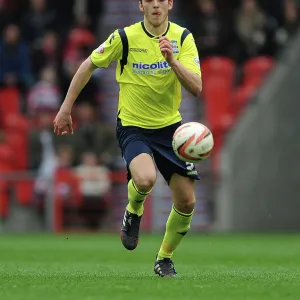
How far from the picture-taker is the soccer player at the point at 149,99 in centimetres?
957

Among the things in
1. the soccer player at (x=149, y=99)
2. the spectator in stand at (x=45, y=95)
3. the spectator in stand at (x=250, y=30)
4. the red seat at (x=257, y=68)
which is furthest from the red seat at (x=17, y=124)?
the soccer player at (x=149, y=99)

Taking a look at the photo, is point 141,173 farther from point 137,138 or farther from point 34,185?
point 34,185

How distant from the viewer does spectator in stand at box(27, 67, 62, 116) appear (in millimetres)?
20812

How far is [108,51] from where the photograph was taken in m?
9.64

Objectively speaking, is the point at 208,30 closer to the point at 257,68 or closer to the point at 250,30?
the point at 250,30

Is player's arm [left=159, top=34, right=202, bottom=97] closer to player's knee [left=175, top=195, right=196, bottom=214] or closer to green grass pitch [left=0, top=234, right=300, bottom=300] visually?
player's knee [left=175, top=195, right=196, bottom=214]

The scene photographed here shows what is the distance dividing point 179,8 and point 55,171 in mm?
5287

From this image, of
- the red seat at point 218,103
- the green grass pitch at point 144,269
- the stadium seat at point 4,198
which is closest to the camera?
the green grass pitch at point 144,269

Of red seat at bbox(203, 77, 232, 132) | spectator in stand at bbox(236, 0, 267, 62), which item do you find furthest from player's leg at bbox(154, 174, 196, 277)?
spectator in stand at bbox(236, 0, 267, 62)

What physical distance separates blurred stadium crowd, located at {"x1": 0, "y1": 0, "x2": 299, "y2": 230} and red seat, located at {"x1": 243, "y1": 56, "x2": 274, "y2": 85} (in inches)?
0.7

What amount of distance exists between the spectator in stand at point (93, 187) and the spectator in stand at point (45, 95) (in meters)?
1.43

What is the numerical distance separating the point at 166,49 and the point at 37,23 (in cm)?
1321

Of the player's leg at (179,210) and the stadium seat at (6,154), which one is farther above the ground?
the player's leg at (179,210)

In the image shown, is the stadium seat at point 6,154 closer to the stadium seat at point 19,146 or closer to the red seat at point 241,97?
the stadium seat at point 19,146
